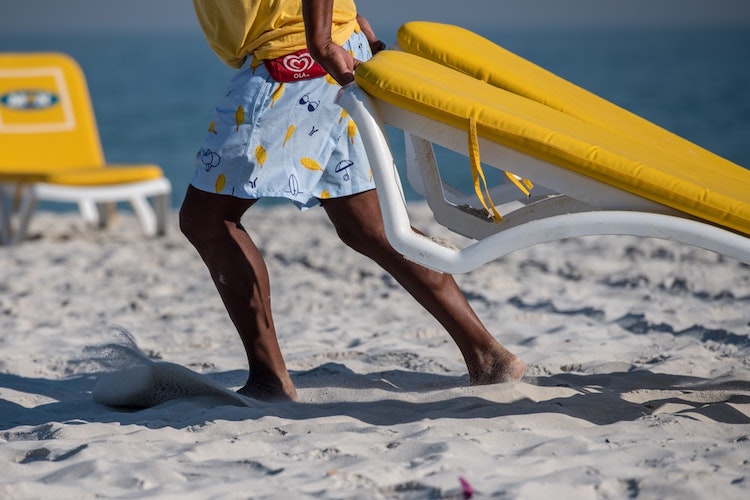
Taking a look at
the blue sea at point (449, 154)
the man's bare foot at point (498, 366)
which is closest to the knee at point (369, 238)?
the man's bare foot at point (498, 366)

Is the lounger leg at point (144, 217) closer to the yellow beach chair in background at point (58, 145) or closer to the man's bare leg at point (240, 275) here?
the yellow beach chair in background at point (58, 145)

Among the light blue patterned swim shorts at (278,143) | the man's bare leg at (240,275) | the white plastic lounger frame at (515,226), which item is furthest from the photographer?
the man's bare leg at (240,275)

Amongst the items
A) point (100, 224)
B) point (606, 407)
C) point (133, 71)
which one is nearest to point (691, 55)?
point (133, 71)

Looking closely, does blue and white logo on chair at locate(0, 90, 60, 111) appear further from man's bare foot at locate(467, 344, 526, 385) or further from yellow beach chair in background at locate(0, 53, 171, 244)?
man's bare foot at locate(467, 344, 526, 385)

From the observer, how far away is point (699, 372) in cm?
325

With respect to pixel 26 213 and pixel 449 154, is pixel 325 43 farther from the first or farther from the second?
pixel 449 154

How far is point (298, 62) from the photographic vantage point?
2.80m

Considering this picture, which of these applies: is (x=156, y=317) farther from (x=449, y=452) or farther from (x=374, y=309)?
(x=449, y=452)

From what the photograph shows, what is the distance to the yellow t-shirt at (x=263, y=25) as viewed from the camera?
277 cm

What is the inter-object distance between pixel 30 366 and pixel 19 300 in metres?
1.31

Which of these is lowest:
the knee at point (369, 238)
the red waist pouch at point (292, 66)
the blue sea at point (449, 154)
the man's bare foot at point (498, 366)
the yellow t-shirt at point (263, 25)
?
the man's bare foot at point (498, 366)

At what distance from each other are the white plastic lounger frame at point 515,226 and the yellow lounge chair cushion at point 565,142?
0.13 ft

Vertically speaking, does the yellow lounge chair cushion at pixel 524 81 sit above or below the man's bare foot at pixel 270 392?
above

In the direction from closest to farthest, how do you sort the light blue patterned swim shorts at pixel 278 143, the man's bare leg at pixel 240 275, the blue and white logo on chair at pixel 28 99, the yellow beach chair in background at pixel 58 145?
the light blue patterned swim shorts at pixel 278 143 < the man's bare leg at pixel 240 275 < the yellow beach chair in background at pixel 58 145 < the blue and white logo on chair at pixel 28 99
